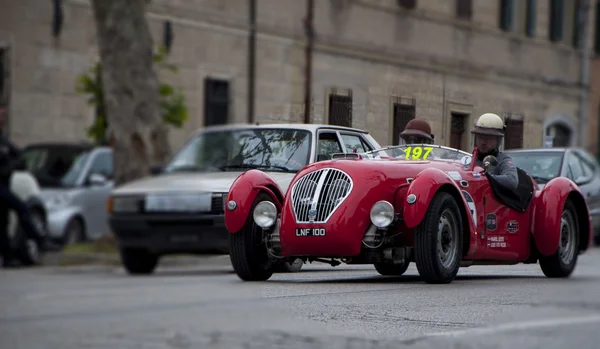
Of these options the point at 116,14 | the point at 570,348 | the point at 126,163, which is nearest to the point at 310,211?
the point at 126,163

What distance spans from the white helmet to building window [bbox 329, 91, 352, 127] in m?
0.22

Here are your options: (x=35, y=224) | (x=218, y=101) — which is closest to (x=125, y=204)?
(x=218, y=101)

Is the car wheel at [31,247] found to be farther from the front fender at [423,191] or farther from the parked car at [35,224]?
the front fender at [423,191]

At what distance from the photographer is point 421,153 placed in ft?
8.38

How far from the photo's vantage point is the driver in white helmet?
2.44 metres

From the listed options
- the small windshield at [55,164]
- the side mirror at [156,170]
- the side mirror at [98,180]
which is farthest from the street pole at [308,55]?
the small windshield at [55,164]

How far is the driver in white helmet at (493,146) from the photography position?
244cm

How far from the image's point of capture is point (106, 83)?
3.41m

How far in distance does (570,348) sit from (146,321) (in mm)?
25112

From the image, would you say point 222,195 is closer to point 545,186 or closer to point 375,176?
point 375,176

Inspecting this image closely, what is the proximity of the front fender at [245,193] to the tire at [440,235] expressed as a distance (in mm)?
267

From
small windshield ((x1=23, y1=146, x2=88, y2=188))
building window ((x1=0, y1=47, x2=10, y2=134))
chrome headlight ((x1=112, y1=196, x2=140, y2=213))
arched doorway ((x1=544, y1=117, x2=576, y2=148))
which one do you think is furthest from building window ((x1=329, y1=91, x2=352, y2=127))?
building window ((x1=0, y1=47, x2=10, y2=134))

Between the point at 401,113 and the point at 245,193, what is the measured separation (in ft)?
1.04

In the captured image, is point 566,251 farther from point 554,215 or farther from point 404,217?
point 404,217
